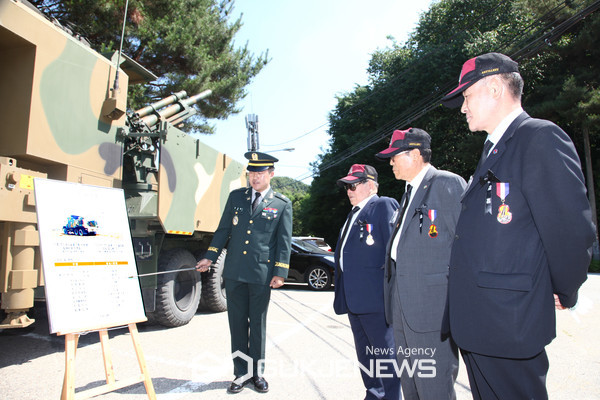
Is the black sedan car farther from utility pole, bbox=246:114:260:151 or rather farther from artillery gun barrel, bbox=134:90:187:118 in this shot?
utility pole, bbox=246:114:260:151

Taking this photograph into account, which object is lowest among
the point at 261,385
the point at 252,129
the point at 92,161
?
the point at 261,385

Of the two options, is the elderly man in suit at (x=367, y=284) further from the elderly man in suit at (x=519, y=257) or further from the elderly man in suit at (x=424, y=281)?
the elderly man in suit at (x=519, y=257)

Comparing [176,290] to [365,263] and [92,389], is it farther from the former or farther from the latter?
[365,263]

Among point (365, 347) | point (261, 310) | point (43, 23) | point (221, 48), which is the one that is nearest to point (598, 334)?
point (365, 347)

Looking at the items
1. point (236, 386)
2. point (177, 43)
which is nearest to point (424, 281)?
point (236, 386)

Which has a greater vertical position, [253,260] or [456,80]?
[456,80]

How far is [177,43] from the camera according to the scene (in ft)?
40.6

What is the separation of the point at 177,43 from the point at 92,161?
8.93 meters

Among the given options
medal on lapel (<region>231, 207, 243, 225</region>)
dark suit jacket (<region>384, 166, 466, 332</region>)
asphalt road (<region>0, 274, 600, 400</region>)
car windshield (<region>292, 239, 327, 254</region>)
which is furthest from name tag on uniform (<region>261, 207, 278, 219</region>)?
car windshield (<region>292, 239, 327, 254</region>)

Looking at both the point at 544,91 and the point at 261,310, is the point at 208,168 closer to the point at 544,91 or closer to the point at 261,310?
the point at 261,310

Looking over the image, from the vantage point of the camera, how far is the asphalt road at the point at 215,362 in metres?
3.52

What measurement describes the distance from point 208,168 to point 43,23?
296 cm

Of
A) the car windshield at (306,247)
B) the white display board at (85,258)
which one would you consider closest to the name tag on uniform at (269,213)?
the white display board at (85,258)

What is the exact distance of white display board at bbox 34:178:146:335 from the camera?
2725 mm
